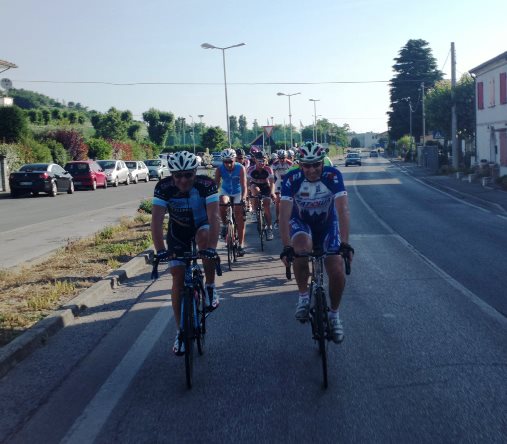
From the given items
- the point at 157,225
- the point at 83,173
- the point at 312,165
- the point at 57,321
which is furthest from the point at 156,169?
the point at 312,165

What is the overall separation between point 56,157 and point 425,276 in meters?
37.9

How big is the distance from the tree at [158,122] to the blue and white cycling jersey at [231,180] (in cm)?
9559

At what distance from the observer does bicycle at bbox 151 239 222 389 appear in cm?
525

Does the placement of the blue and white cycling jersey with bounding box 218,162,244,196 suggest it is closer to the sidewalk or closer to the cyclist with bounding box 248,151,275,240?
the cyclist with bounding box 248,151,275,240

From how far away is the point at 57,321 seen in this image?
23.7ft

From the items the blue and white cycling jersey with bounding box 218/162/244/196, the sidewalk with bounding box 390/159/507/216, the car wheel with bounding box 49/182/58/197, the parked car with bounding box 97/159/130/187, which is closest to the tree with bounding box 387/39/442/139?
the parked car with bounding box 97/159/130/187

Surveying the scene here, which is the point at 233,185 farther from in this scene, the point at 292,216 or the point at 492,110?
the point at 492,110

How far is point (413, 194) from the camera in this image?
29.5 m

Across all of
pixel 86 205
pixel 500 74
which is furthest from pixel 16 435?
pixel 500 74

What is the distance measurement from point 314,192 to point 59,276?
531 cm

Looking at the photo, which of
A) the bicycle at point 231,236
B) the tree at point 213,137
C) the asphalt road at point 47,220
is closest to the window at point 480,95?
the asphalt road at point 47,220

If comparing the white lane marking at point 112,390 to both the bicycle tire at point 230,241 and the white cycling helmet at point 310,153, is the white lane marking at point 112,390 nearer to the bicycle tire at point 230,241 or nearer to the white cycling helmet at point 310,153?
the white cycling helmet at point 310,153

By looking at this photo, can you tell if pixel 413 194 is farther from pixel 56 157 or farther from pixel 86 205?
pixel 56 157

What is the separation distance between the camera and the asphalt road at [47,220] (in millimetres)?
13984
